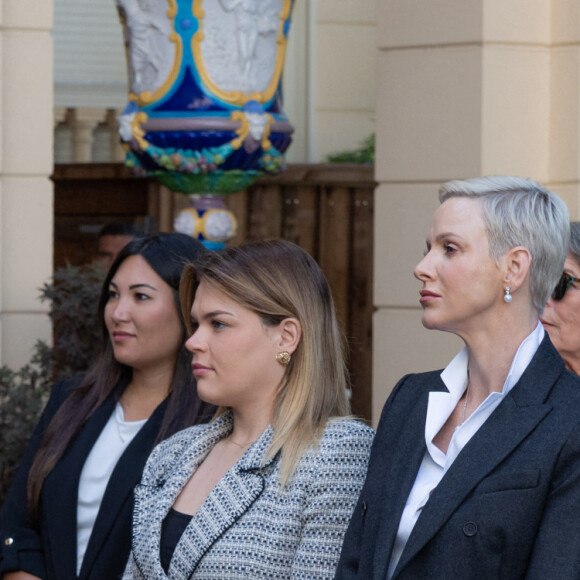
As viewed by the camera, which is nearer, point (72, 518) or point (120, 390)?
point (72, 518)

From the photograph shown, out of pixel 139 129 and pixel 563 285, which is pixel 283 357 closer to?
pixel 563 285

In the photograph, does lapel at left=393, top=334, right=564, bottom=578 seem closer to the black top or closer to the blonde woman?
the blonde woman

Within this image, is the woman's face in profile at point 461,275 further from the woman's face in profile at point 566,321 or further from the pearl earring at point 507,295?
the woman's face in profile at point 566,321

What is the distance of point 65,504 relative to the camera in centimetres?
347

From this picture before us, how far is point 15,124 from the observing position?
16.8 ft

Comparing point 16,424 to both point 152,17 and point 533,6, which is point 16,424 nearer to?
point 152,17

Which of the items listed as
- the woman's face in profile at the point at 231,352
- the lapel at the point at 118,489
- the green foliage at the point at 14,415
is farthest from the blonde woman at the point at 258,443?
the green foliage at the point at 14,415

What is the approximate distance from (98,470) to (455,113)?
7.56 feet

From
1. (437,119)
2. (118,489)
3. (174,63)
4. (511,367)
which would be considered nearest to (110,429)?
(118,489)

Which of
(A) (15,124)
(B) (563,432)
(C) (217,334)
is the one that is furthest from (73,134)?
(B) (563,432)

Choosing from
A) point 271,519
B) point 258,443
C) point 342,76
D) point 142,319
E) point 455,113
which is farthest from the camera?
point 342,76

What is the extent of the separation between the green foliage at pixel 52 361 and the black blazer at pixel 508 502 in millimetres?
2612

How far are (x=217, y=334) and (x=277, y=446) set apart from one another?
294 mm

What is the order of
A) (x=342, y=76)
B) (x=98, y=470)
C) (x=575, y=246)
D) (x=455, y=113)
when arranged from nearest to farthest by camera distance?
(x=575, y=246), (x=98, y=470), (x=455, y=113), (x=342, y=76)
